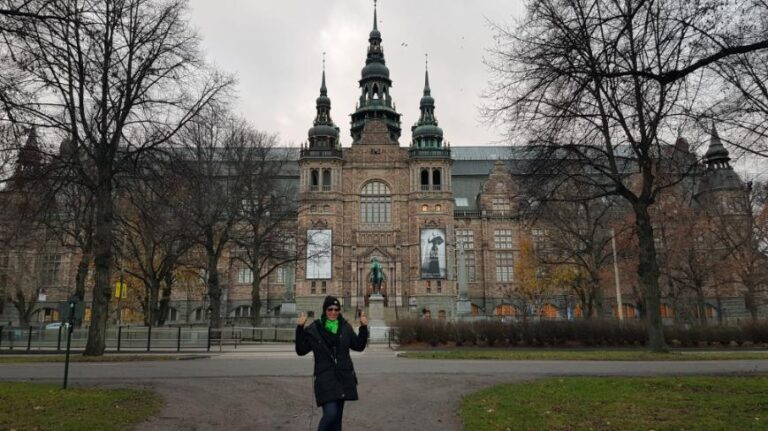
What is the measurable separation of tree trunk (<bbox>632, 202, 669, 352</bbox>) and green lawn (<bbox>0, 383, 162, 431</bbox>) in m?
16.8

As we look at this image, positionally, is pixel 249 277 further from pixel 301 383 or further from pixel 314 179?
pixel 301 383

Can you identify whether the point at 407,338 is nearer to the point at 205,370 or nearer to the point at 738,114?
the point at 205,370

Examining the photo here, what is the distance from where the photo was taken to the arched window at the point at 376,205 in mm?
56438

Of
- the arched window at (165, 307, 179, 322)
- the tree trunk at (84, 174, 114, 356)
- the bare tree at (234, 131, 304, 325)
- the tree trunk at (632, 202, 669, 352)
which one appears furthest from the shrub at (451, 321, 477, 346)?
the arched window at (165, 307, 179, 322)

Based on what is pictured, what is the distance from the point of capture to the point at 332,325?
6.23 meters

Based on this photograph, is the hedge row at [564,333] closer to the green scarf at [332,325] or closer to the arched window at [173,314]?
the green scarf at [332,325]

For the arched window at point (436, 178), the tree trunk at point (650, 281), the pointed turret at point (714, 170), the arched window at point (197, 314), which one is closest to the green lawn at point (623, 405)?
the tree trunk at point (650, 281)

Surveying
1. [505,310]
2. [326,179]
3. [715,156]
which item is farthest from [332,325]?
[505,310]

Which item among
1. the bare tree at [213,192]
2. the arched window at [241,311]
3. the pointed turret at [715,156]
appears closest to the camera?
the pointed turret at [715,156]

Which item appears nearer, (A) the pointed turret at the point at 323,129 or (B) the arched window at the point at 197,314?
(A) the pointed turret at the point at 323,129

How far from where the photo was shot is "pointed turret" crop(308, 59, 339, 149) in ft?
187

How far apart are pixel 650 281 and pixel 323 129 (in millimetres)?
42195

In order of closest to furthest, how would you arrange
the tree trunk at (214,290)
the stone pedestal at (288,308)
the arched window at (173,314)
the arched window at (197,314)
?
the tree trunk at (214,290), the stone pedestal at (288,308), the arched window at (197,314), the arched window at (173,314)

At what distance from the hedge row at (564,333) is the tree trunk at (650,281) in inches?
205
